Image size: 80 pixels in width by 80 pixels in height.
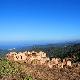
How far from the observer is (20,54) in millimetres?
36719

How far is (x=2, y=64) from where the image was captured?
1184 inches

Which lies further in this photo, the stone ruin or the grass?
the stone ruin

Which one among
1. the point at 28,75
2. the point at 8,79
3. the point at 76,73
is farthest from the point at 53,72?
the point at 8,79

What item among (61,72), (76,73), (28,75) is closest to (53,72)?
(61,72)

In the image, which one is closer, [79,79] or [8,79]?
[8,79]

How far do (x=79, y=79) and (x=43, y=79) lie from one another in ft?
16.7

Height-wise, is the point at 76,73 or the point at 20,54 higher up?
the point at 20,54

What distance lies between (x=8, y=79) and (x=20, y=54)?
38.7 feet

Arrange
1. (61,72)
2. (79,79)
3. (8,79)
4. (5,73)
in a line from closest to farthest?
(8,79), (5,73), (79,79), (61,72)

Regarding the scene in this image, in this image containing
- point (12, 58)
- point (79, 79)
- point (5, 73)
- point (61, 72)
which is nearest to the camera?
point (5, 73)

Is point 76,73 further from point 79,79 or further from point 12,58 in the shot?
point 12,58

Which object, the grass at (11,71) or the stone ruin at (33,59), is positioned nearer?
the grass at (11,71)

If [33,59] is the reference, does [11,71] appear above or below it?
below

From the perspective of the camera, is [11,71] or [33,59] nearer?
[11,71]
